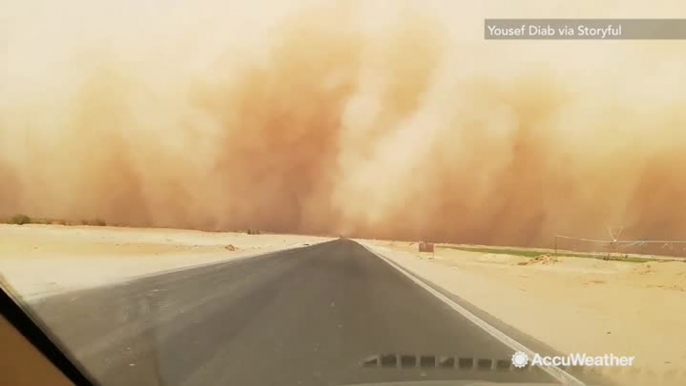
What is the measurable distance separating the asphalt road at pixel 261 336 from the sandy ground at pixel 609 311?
3.62 ft

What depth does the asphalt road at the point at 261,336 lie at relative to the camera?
644cm

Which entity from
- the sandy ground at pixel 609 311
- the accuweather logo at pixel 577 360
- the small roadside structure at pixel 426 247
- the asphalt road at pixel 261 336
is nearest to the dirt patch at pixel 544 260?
the sandy ground at pixel 609 311

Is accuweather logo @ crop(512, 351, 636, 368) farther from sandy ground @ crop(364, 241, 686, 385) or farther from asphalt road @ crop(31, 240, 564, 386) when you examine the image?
asphalt road @ crop(31, 240, 564, 386)

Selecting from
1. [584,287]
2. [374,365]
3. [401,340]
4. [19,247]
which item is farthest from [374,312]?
[19,247]

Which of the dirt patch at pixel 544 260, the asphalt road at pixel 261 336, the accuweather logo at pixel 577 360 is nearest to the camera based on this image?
the asphalt road at pixel 261 336

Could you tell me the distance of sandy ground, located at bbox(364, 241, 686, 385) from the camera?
27.1ft

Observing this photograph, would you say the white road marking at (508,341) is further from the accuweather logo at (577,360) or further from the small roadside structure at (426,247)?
the small roadside structure at (426,247)

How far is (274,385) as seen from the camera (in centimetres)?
600

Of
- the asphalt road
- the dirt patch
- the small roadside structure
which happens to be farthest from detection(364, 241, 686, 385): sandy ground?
the small roadside structure

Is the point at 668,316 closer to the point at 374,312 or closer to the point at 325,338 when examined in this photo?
the point at 374,312

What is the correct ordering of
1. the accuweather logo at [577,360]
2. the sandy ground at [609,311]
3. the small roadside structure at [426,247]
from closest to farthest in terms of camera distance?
the accuweather logo at [577,360], the sandy ground at [609,311], the small roadside structure at [426,247]

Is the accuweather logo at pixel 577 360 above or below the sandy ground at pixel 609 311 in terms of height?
Result: above

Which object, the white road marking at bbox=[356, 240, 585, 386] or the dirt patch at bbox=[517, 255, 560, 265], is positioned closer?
the white road marking at bbox=[356, 240, 585, 386]

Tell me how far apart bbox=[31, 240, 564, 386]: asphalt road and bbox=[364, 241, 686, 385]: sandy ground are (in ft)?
3.62
